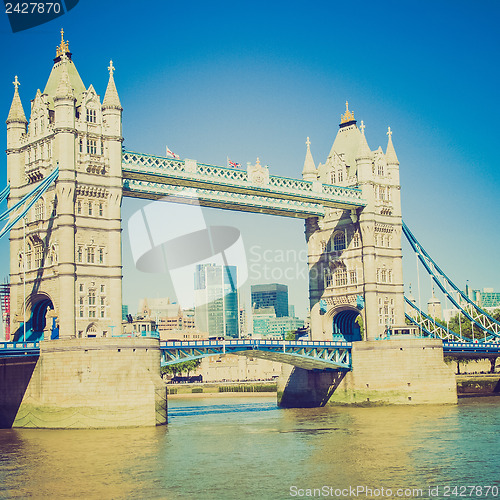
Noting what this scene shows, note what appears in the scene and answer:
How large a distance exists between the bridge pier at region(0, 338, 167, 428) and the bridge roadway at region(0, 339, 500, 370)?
508 centimetres

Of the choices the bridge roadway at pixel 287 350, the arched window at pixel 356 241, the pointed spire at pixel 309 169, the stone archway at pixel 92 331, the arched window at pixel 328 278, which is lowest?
the bridge roadway at pixel 287 350

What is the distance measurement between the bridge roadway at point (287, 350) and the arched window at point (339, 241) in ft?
36.6

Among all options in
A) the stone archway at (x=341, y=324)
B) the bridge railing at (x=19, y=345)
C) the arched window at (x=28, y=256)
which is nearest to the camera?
the bridge railing at (x=19, y=345)

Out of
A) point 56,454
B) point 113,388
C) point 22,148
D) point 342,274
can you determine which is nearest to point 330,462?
point 56,454

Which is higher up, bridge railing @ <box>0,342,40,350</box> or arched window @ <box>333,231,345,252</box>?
arched window @ <box>333,231,345,252</box>

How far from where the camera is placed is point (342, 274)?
8812 cm

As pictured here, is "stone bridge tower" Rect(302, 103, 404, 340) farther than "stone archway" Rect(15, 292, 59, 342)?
Yes

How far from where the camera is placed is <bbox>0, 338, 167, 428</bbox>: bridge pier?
59250mm

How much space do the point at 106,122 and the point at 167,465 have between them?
110 ft

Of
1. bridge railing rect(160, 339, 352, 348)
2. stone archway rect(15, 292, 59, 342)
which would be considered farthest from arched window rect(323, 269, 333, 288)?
stone archway rect(15, 292, 59, 342)

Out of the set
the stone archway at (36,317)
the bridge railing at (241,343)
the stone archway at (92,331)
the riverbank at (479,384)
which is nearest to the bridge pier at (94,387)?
the stone archway at (92,331)

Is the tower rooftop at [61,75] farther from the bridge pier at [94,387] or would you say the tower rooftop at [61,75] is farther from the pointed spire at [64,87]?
the bridge pier at [94,387]

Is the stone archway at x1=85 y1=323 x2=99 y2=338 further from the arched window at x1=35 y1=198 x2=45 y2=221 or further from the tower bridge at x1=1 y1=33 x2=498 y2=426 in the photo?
the arched window at x1=35 y1=198 x2=45 y2=221

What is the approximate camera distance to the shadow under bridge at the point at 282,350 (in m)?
69.9
